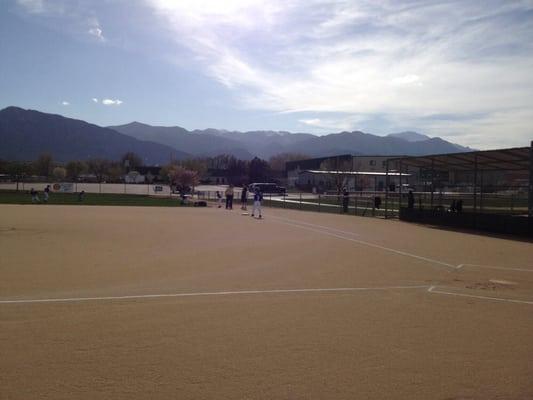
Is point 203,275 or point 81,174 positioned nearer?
point 203,275

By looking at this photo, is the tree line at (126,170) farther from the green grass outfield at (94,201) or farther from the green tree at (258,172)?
the green grass outfield at (94,201)

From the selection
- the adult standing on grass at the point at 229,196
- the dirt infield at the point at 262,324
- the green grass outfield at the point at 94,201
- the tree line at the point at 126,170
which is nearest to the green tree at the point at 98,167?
the tree line at the point at 126,170

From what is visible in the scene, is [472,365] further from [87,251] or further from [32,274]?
[87,251]

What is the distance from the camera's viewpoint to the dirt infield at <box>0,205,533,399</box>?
4891mm

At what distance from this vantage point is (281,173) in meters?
132

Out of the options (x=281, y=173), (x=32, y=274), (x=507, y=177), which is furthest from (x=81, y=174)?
(x=32, y=274)

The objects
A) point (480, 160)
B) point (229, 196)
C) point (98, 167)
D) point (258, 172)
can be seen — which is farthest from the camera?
point (98, 167)

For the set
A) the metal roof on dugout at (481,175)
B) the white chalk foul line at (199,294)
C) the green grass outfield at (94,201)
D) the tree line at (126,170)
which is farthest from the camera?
the tree line at (126,170)

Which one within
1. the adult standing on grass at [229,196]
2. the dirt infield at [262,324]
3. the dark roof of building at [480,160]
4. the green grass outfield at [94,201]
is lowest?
the dirt infield at [262,324]

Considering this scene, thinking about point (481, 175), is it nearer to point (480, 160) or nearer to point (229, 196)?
point (480, 160)

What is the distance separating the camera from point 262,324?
270 inches

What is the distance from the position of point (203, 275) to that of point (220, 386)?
5.92 metres

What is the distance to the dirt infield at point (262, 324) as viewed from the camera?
489 cm

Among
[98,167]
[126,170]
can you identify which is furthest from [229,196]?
[126,170]
